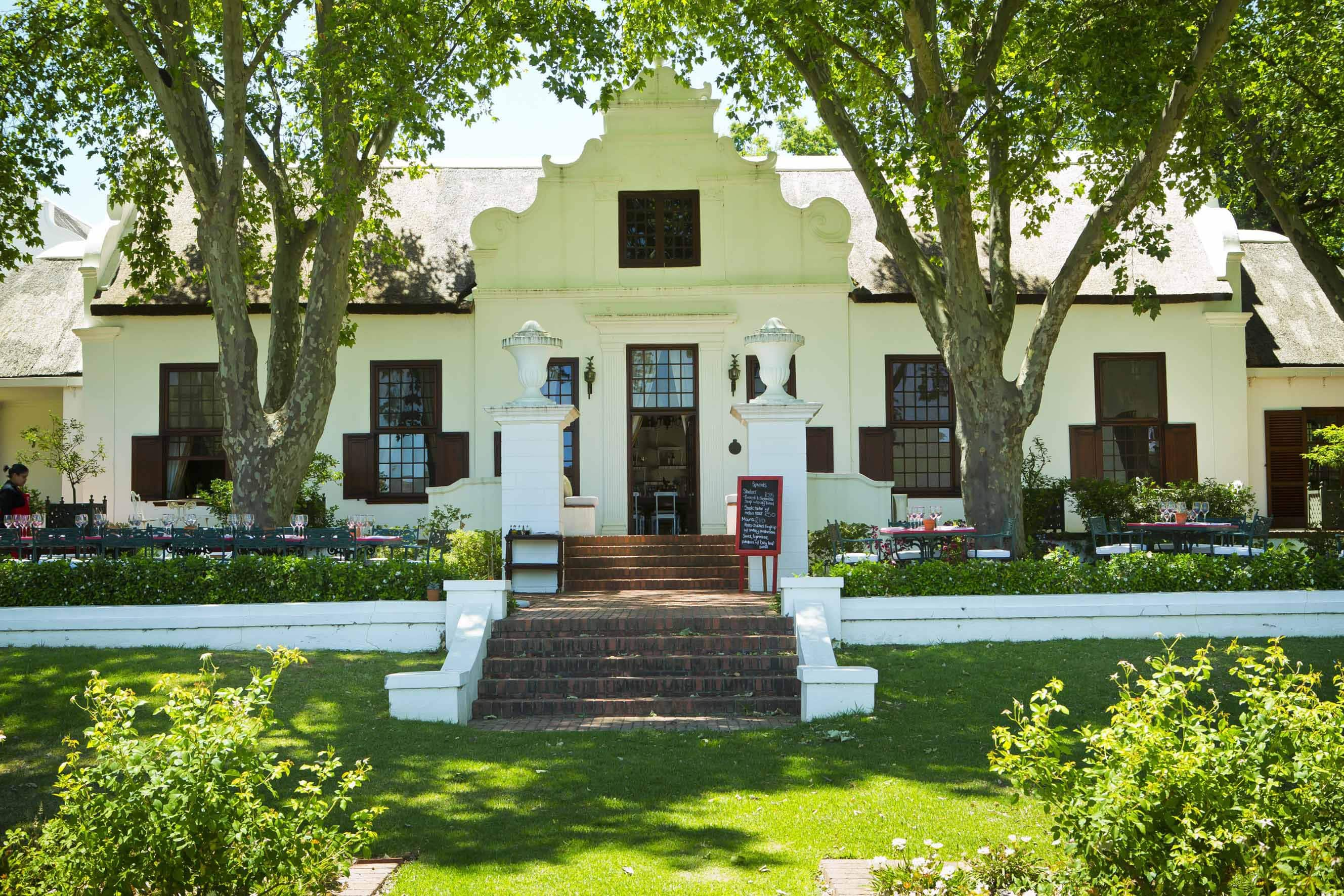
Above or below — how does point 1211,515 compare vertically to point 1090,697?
above

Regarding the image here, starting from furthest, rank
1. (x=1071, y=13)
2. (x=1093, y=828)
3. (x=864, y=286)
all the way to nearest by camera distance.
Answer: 1. (x=864, y=286)
2. (x=1071, y=13)
3. (x=1093, y=828)

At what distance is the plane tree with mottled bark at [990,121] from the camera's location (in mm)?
12250

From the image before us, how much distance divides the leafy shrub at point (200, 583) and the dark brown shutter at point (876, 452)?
28.2ft

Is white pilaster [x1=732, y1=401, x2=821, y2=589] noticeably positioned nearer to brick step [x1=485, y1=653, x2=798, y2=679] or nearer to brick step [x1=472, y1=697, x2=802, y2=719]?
brick step [x1=485, y1=653, x2=798, y2=679]

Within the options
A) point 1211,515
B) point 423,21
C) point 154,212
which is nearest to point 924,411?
point 1211,515

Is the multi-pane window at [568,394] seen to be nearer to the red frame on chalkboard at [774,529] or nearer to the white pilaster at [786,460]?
the white pilaster at [786,460]

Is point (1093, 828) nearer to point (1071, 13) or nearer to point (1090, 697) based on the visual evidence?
point (1090, 697)

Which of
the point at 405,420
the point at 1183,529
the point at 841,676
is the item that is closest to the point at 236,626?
the point at 841,676

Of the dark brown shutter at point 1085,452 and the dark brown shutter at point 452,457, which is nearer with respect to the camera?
the dark brown shutter at point 452,457

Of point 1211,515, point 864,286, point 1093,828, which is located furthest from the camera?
point 864,286

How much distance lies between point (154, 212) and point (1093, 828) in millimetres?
15412

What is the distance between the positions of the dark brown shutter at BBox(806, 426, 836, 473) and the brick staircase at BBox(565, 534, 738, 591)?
3139 millimetres

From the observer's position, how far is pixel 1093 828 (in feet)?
15.1

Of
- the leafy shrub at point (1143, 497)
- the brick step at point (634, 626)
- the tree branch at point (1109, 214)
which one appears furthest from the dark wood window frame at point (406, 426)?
the leafy shrub at point (1143, 497)
